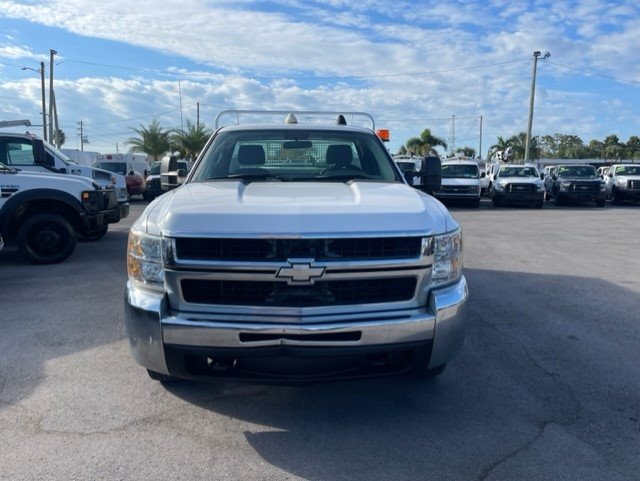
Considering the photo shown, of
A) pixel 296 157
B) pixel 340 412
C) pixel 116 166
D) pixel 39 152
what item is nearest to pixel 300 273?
pixel 340 412

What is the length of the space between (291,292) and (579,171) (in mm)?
23579

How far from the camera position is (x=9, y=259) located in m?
9.27

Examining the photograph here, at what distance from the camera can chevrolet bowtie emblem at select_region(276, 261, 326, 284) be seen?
3148 millimetres

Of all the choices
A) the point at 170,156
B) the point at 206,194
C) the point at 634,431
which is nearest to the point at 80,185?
the point at 170,156

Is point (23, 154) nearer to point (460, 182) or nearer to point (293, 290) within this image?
point (293, 290)

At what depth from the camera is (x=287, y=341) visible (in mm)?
3117

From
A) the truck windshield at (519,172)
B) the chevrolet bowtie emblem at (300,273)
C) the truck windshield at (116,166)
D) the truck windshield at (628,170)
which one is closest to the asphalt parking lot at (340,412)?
the chevrolet bowtie emblem at (300,273)

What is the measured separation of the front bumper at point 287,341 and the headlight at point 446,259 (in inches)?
3.8

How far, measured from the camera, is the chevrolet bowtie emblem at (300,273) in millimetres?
3148

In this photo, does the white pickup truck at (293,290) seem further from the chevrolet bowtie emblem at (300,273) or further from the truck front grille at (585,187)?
the truck front grille at (585,187)

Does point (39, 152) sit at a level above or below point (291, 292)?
above

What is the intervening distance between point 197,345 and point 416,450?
137 centimetres

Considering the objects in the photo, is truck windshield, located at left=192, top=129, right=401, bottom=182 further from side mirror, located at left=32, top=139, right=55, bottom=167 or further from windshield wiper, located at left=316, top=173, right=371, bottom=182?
side mirror, located at left=32, top=139, right=55, bottom=167

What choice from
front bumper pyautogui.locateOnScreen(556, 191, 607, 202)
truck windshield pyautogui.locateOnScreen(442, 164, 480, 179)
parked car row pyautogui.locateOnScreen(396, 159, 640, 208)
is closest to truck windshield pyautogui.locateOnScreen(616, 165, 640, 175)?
parked car row pyautogui.locateOnScreen(396, 159, 640, 208)
